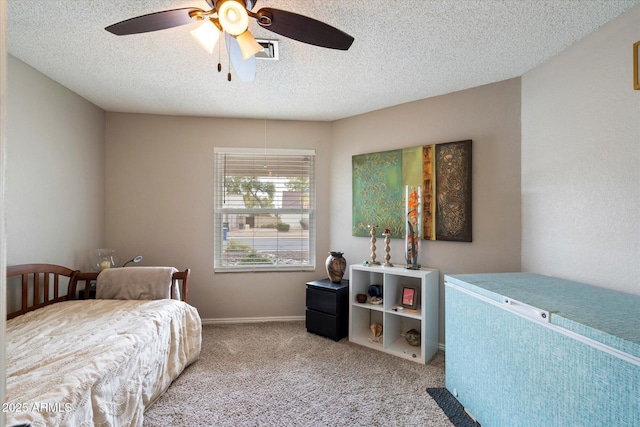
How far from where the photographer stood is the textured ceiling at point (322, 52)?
1633 mm

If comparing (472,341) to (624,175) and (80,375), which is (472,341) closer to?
(624,175)

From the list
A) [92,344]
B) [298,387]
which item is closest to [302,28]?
[92,344]

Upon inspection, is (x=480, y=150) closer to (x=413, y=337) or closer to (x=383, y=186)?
(x=383, y=186)

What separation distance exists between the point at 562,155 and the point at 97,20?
3.01 meters

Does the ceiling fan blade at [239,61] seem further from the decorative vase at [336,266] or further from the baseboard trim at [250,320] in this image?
the baseboard trim at [250,320]

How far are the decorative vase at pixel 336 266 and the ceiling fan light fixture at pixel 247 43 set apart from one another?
6.98ft

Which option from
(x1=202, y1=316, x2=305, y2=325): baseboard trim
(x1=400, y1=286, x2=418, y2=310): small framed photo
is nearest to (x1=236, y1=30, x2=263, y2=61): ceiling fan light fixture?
(x1=400, y1=286, x2=418, y2=310): small framed photo

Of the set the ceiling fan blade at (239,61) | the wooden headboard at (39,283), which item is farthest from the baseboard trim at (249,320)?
the ceiling fan blade at (239,61)

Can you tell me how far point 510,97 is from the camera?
2.48 m

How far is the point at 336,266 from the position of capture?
3.19m

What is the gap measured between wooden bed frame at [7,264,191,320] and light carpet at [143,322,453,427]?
0.75 m

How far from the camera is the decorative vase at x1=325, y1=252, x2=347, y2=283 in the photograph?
3191 mm

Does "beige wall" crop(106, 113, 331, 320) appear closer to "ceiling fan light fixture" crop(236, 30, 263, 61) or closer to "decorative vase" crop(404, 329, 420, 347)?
"decorative vase" crop(404, 329, 420, 347)

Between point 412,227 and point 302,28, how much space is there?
196cm
